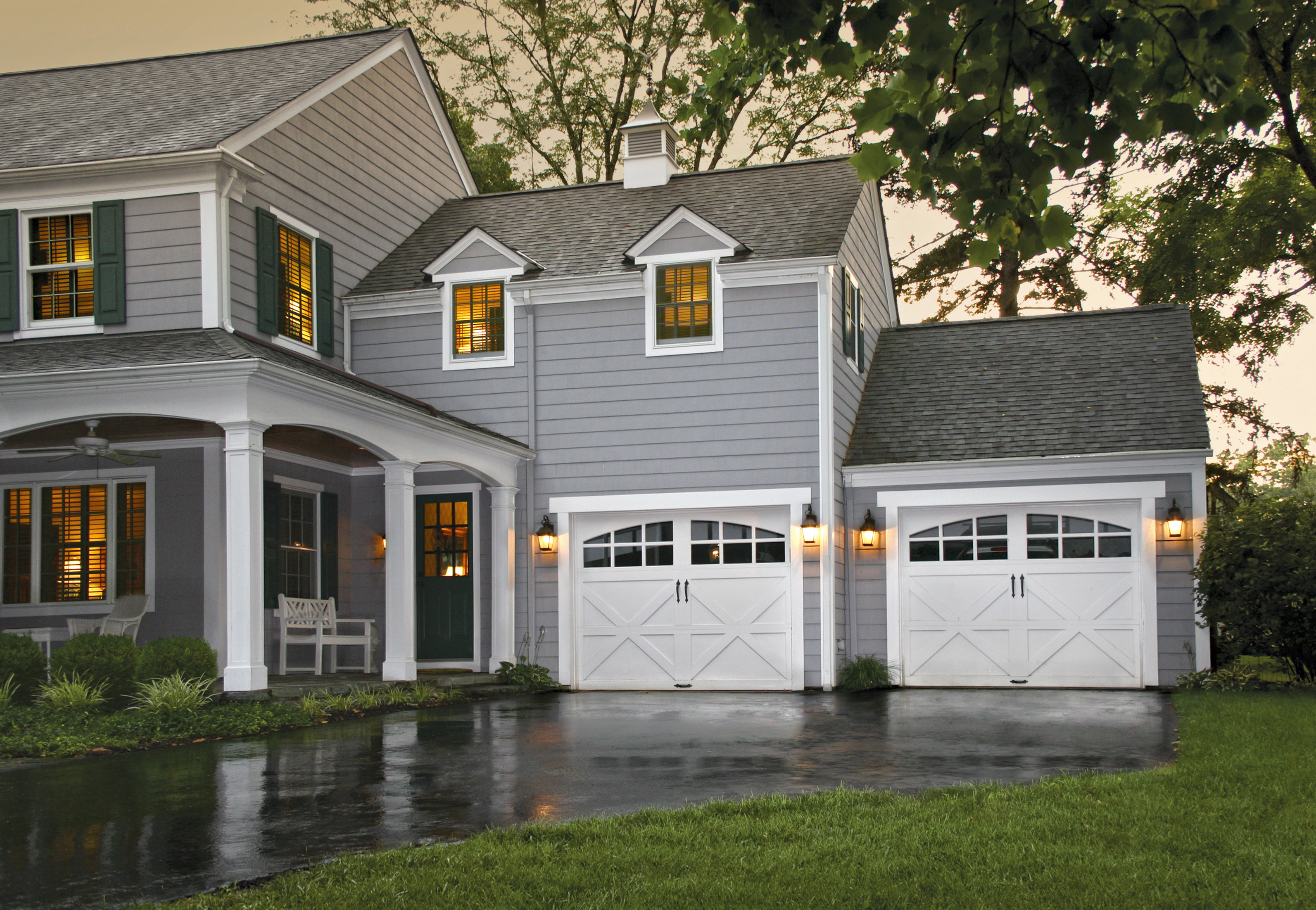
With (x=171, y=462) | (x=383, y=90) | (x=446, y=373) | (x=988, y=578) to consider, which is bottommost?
(x=988, y=578)

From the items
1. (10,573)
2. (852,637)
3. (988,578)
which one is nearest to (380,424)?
(10,573)

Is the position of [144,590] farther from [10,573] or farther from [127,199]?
[127,199]

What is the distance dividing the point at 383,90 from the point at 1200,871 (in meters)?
14.8

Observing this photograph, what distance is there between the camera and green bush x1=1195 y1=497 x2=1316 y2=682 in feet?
41.0

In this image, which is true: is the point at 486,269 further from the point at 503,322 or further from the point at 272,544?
the point at 272,544

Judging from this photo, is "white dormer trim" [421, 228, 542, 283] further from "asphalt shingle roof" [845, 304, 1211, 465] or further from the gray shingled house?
"asphalt shingle roof" [845, 304, 1211, 465]

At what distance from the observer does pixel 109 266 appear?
12812mm

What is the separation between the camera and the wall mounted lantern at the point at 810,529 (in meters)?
14.2

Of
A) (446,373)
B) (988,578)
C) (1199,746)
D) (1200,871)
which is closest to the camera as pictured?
(1200,871)

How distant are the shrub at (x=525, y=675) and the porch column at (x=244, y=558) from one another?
4193 mm

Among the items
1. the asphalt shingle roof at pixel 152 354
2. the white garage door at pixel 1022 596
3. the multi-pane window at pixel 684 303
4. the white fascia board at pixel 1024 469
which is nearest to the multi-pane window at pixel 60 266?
the asphalt shingle roof at pixel 152 354

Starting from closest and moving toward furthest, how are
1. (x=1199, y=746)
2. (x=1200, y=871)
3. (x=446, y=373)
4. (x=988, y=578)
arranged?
1. (x=1200, y=871)
2. (x=1199, y=746)
3. (x=988, y=578)
4. (x=446, y=373)

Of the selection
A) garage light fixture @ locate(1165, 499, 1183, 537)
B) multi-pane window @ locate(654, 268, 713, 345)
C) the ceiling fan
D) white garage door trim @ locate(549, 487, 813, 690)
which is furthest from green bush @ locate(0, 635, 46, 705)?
garage light fixture @ locate(1165, 499, 1183, 537)

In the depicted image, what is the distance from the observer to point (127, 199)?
42.2 ft
